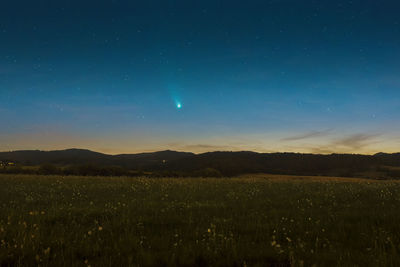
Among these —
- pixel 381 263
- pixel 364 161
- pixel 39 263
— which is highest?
pixel 364 161

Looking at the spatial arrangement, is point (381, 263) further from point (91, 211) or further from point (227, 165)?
point (227, 165)

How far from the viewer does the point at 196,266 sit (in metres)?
5.09

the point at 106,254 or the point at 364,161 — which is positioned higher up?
the point at 364,161

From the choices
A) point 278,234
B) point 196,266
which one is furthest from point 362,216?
point 196,266

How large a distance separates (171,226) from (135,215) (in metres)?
1.92

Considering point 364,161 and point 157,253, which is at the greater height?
point 364,161

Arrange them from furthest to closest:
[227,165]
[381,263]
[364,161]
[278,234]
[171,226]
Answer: [364,161], [227,165], [171,226], [278,234], [381,263]

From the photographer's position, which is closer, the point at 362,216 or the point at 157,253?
the point at 157,253

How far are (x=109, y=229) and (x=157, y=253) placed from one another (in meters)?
2.36

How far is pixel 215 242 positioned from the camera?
6.09 m

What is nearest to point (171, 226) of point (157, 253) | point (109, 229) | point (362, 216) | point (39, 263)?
point (109, 229)

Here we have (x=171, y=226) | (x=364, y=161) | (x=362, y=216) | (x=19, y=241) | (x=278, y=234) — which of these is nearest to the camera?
(x=19, y=241)

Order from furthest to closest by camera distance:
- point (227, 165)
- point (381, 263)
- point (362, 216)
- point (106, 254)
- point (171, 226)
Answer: point (227, 165) < point (362, 216) < point (171, 226) < point (106, 254) < point (381, 263)

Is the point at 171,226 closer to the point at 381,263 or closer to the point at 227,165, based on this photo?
the point at 381,263
